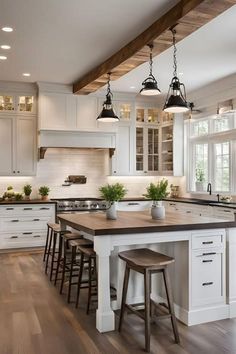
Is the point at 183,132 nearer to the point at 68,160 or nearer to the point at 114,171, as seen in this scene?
the point at 114,171

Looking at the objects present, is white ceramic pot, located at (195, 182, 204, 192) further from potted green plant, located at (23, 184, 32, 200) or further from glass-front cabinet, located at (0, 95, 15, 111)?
glass-front cabinet, located at (0, 95, 15, 111)

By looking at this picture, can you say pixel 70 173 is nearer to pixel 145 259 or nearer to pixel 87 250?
pixel 87 250

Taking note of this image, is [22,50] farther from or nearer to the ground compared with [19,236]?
farther from the ground

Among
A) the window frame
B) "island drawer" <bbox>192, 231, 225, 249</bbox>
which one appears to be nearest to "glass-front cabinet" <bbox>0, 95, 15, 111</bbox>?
the window frame

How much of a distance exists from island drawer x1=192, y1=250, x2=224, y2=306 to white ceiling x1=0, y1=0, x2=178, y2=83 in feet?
8.27

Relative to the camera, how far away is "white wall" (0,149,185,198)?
297 inches

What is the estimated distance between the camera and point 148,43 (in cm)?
438

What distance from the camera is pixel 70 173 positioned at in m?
7.79

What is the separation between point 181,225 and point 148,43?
2.19 m

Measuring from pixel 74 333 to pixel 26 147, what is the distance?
4652 millimetres

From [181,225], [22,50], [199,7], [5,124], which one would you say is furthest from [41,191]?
[199,7]

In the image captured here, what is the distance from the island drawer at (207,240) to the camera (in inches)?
141

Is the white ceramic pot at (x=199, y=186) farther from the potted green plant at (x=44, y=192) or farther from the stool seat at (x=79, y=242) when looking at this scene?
the stool seat at (x=79, y=242)

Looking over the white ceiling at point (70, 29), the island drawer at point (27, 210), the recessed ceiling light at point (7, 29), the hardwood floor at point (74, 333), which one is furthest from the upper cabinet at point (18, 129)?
the hardwood floor at point (74, 333)
